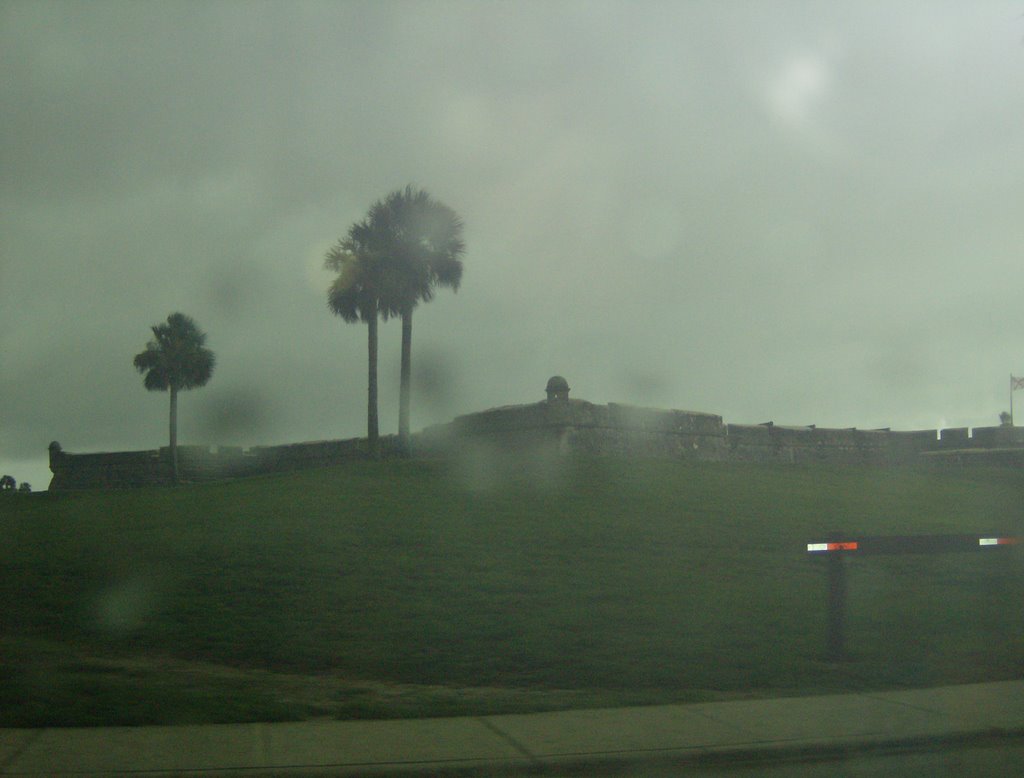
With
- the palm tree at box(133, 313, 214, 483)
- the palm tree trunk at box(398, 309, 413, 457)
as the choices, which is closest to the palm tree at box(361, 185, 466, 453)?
the palm tree trunk at box(398, 309, 413, 457)

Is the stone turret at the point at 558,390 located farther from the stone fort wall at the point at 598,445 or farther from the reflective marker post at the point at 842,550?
the reflective marker post at the point at 842,550

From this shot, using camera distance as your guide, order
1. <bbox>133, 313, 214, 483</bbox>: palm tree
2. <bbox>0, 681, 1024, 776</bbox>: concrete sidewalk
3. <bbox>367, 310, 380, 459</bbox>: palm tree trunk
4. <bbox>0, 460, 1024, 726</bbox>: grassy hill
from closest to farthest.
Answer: <bbox>0, 681, 1024, 776</bbox>: concrete sidewalk
<bbox>0, 460, 1024, 726</bbox>: grassy hill
<bbox>367, 310, 380, 459</bbox>: palm tree trunk
<bbox>133, 313, 214, 483</bbox>: palm tree

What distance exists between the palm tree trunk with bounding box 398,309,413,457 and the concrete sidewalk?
28.8 meters

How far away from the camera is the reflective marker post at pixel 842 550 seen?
9.92 meters

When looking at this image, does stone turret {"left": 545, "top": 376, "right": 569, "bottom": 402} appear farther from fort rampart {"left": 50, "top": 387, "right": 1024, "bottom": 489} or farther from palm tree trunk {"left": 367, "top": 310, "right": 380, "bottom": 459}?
palm tree trunk {"left": 367, "top": 310, "right": 380, "bottom": 459}

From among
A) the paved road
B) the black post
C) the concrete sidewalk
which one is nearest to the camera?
the concrete sidewalk

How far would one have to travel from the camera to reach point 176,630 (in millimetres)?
10500

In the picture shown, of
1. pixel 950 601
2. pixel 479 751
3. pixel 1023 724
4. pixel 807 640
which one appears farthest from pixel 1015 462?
pixel 479 751

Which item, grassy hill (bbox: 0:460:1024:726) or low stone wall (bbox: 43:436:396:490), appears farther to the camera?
low stone wall (bbox: 43:436:396:490)

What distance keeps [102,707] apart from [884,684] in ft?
21.4

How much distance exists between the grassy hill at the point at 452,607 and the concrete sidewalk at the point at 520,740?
0.59m

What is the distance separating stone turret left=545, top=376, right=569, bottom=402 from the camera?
30812 mm

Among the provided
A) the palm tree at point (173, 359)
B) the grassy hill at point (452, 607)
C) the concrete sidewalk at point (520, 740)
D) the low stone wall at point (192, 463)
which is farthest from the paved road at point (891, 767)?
the palm tree at point (173, 359)

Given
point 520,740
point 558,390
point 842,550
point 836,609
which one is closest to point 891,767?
point 520,740
